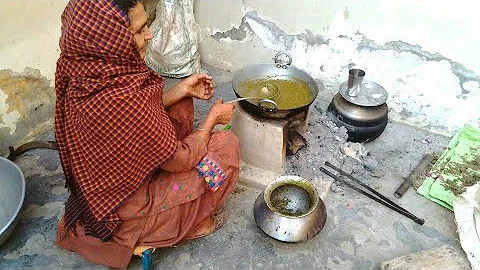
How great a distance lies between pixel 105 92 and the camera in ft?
7.02

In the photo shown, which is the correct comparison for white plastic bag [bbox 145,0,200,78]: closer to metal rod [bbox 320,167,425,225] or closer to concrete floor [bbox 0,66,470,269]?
concrete floor [bbox 0,66,470,269]

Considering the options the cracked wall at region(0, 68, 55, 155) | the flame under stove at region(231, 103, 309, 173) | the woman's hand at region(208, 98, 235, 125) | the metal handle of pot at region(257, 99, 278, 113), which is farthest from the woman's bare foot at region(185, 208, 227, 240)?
the cracked wall at region(0, 68, 55, 155)

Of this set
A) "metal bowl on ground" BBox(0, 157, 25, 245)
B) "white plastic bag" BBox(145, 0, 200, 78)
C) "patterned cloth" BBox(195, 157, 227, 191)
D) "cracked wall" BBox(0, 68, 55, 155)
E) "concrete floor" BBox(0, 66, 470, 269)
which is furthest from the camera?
"white plastic bag" BBox(145, 0, 200, 78)

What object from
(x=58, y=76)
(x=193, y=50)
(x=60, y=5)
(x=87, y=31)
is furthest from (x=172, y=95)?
(x=193, y=50)

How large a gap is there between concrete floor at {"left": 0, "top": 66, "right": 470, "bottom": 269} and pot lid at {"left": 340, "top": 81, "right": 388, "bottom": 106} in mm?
398

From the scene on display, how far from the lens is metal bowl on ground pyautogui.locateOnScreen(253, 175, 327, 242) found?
9.52 feet

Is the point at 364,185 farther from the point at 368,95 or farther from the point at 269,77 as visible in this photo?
the point at 269,77

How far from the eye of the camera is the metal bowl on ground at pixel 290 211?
9.52 feet

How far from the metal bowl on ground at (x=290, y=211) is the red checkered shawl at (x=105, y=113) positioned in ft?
3.06

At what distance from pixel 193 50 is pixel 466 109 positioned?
2775 mm

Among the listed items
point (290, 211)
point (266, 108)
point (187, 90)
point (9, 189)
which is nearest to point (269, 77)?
point (266, 108)

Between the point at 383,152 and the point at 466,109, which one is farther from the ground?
the point at 466,109

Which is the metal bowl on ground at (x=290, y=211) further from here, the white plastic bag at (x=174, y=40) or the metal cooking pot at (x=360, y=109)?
the white plastic bag at (x=174, y=40)

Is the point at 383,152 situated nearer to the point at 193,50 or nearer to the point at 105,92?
the point at 193,50
